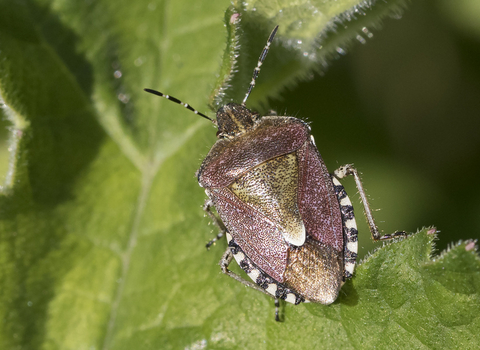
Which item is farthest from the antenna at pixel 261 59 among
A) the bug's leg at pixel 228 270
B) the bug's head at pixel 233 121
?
the bug's leg at pixel 228 270

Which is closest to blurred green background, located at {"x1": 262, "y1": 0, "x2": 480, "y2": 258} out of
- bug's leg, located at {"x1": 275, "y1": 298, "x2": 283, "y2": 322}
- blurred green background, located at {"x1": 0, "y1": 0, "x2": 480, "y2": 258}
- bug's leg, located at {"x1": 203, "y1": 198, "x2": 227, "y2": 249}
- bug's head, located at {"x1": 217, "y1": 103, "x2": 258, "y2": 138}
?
blurred green background, located at {"x1": 0, "y1": 0, "x2": 480, "y2": 258}

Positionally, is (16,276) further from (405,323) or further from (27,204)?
(405,323)

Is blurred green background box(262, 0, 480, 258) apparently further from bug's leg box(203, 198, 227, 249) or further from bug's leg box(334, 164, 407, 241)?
bug's leg box(203, 198, 227, 249)

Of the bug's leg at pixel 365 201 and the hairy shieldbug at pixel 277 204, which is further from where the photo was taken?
the bug's leg at pixel 365 201

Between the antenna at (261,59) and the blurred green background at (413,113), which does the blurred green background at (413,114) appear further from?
the antenna at (261,59)

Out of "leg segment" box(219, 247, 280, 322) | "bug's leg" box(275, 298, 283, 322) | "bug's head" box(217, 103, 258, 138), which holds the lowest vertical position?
"bug's leg" box(275, 298, 283, 322)

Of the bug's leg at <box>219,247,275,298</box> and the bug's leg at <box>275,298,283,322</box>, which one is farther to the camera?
the bug's leg at <box>219,247,275,298</box>

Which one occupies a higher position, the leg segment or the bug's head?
the bug's head

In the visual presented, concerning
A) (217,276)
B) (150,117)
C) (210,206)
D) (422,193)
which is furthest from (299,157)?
(422,193)

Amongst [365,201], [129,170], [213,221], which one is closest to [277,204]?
[213,221]
